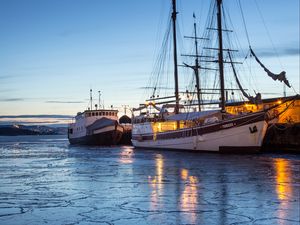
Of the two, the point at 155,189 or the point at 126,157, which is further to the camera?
the point at 126,157

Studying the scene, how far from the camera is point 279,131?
171ft

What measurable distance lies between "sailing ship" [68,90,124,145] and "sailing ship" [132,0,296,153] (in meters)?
18.8

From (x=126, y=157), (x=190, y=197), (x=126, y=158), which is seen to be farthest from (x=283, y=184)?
(x=126, y=157)

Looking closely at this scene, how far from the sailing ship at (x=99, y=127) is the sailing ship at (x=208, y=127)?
18.8 metres

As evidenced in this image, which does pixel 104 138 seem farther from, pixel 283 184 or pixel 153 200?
pixel 153 200

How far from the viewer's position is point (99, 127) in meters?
80.9

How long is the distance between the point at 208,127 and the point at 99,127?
37615 mm

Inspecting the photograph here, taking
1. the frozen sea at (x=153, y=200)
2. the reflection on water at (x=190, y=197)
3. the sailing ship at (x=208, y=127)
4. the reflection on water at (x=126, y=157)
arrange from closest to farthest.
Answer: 1. the frozen sea at (x=153, y=200)
2. the reflection on water at (x=190, y=197)
3. the reflection on water at (x=126, y=157)
4. the sailing ship at (x=208, y=127)

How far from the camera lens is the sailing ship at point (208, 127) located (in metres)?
43.8

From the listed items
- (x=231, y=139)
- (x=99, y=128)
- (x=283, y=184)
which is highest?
(x=99, y=128)

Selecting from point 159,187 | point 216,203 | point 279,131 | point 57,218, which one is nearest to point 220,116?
point 279,131

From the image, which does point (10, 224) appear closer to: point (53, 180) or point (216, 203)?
point (216, 203)

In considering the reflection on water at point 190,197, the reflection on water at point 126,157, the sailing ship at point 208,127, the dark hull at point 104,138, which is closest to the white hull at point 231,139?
Result: the sailing ship at point 208,127

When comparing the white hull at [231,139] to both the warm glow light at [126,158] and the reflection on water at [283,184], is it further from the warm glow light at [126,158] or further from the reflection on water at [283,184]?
the reflection on water at [283,184]
